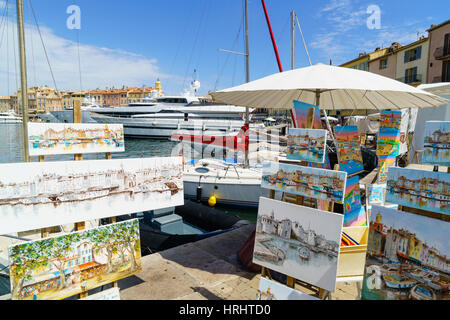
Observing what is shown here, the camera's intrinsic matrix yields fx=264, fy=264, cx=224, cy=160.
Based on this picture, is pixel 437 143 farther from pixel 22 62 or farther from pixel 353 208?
pixel 22 62

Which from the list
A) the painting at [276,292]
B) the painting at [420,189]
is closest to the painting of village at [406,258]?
the painting at [420,189]

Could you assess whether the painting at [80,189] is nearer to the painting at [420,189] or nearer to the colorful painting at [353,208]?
the painting at [420,189]

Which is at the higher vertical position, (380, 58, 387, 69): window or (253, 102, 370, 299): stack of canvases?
(380, 58, 387, 69): window

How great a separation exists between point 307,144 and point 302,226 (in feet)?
2.88

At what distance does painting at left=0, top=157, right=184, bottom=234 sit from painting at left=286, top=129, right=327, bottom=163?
136cm

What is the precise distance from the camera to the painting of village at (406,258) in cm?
195

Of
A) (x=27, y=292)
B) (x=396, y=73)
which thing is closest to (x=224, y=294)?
(x=27, y=292)

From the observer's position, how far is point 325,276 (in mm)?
2318

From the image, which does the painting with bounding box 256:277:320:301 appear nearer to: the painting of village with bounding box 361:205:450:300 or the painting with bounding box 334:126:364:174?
the painting of village with bounding box 361:205:450:300

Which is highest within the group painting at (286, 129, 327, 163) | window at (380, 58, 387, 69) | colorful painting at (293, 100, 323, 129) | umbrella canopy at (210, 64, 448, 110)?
window at (380, 58, 387, 69)

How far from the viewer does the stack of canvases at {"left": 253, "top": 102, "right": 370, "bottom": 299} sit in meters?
2.30

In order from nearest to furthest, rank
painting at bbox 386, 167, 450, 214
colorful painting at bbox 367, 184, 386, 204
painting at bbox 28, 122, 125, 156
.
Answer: painting at bbox 386, 167, 450, 214 < painting at bbox 28, 122, 125, 156 < colorful painting at bbox 367, 184, 386, 204

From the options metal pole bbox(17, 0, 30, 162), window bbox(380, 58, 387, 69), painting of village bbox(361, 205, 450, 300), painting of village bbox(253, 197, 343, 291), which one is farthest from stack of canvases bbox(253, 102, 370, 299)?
window bbox(380, 58, 387, 69)
